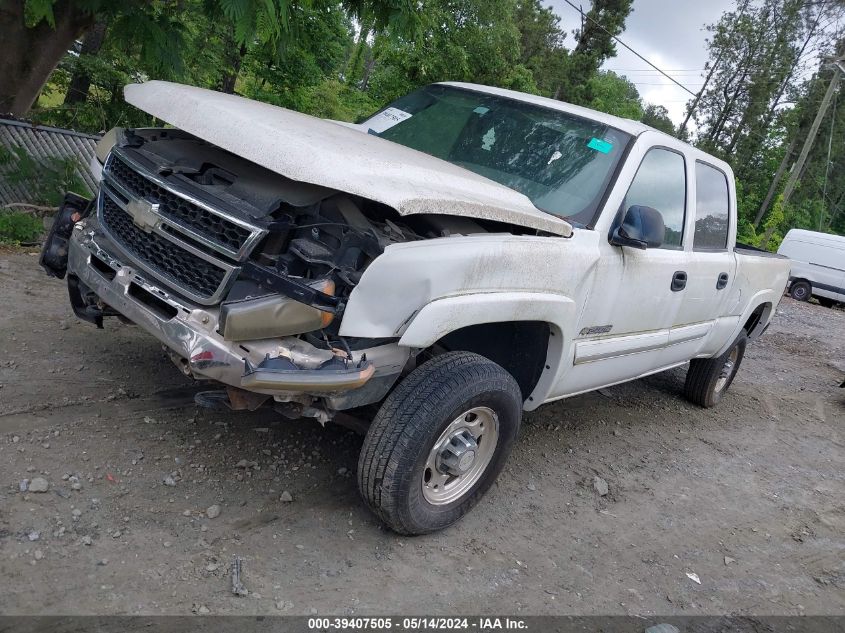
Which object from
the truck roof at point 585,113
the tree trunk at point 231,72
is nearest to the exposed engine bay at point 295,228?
the truck roof at point 585,113

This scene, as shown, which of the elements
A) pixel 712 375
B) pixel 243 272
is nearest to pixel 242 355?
pixel 243 272

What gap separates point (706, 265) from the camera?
4941 mm

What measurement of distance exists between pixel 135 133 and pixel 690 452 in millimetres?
4375

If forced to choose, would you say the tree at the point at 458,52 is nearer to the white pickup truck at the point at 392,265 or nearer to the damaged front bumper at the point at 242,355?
the white pickup truck at the point at 392,265

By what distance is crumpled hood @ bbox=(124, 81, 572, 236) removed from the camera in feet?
9.07

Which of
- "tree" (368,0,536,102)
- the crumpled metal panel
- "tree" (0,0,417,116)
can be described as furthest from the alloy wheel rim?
"tree" (368,0,536,102)

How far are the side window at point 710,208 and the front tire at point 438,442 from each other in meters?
2.24

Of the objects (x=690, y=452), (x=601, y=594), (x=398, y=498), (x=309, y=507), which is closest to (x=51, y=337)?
(x=309, y=507)

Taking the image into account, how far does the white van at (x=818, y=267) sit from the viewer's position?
1886 centimetres

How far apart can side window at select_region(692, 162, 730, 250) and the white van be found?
1545 cm

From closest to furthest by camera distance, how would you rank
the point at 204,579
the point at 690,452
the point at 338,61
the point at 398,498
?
the point at 204,579
the point at 398,498
the point at 690,452
the point at 338,61

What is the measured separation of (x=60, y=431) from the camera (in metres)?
3.56

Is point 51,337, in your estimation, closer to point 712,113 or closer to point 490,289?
point 490,289

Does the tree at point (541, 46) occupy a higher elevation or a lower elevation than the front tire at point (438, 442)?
higher
